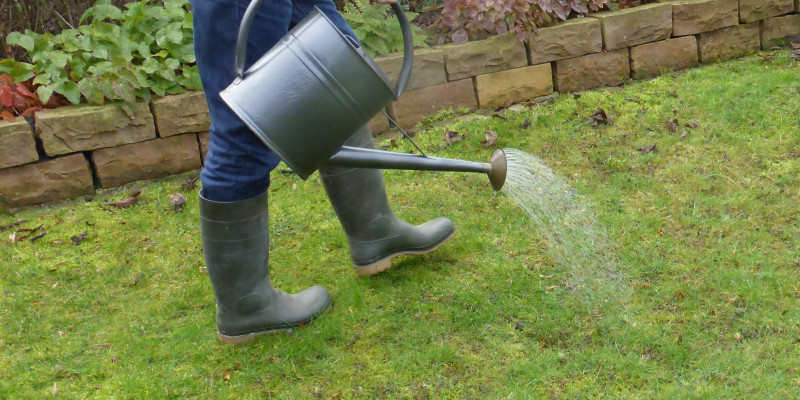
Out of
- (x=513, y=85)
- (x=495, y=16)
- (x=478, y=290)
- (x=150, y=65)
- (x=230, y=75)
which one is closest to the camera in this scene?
(x=230, y=75)

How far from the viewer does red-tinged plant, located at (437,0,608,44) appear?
405 centimetres

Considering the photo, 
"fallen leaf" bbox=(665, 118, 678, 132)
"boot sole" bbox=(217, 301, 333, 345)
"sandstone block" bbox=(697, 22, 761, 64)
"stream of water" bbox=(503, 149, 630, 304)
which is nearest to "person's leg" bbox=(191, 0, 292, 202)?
"boot sole" bbox=(217, 301, 333, 345)

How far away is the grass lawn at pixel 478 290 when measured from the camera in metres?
2.12

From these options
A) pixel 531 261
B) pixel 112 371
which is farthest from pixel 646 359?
pixel 112 371

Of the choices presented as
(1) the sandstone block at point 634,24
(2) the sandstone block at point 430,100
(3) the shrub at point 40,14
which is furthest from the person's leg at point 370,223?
(3) the shrub at point 40,14

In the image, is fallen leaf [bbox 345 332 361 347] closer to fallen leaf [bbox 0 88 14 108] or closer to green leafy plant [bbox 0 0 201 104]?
green leafy plant [bbox 0 0 201 104]

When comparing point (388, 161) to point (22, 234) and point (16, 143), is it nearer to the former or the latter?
point (22, 234)

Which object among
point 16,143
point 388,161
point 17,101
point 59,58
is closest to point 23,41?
point 59,58

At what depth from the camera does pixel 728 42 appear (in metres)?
4.59

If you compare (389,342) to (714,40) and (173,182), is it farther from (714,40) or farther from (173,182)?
(714,40)

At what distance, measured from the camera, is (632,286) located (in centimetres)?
244

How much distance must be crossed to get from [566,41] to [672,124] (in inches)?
36.1

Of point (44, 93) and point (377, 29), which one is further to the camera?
point (377, 29)

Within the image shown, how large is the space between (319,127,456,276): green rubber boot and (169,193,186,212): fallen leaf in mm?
1089
